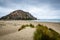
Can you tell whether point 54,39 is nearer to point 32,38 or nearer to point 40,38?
point 40,38

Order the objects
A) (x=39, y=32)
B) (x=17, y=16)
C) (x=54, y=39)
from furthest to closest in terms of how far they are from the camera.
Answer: (x=17, y=16) → (x=39, y=32) → (x=54, y=39)

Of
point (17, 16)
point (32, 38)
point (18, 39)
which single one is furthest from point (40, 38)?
point (17, 16)

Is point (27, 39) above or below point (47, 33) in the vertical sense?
below

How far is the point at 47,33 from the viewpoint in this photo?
443 centimetres

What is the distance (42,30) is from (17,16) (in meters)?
94.1

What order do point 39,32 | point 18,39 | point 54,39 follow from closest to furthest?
point 54,39 → point 39,32 → point 18,39

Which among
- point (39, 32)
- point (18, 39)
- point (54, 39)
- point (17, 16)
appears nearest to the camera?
point (54, 39)

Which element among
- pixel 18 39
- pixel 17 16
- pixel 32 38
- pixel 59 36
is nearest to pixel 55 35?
pixel 59 36

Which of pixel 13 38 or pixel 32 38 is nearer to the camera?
pixel 32 38

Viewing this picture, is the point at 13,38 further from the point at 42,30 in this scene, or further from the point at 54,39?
the point at 54,39

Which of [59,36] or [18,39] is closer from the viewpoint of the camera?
[59,36]

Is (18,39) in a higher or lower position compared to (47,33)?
lower

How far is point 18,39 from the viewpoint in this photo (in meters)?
5.02

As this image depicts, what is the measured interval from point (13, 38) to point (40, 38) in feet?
4.57
